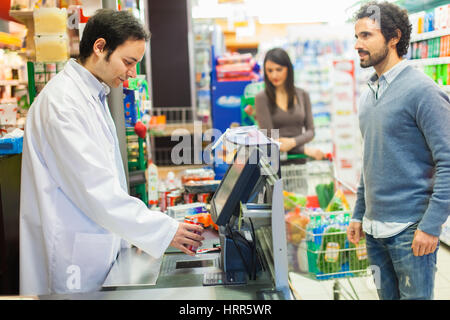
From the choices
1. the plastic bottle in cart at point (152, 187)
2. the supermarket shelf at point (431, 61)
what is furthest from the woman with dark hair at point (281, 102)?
the supermarket shelf at point (431, 61)

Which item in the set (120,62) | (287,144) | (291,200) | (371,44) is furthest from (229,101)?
(120,62)

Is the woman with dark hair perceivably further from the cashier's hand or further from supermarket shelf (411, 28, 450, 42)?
the cashier's hand

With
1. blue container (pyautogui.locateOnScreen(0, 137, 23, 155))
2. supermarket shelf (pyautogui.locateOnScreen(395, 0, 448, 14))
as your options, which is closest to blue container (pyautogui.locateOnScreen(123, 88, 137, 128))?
blue container (pyautogui.locateOnScreen(0, 137, 23, 155))

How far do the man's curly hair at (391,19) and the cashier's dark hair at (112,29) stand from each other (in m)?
1.19

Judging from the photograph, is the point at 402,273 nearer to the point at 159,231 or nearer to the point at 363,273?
the point at 363,273

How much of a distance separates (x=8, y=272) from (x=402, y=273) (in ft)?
6.72

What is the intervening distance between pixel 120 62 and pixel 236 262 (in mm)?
946

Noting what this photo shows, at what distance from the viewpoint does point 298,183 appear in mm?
3945

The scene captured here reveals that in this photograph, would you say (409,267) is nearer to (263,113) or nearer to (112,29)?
(112,29)

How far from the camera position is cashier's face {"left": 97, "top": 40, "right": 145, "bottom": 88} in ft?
6.11

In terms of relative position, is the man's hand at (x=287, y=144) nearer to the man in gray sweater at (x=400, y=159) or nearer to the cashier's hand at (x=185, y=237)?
the man in gray sweater at (x=400, y=159)

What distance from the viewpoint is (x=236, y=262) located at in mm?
1751

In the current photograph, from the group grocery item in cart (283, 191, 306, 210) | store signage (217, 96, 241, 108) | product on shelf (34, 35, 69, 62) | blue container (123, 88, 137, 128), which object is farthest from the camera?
store signage (217, 96, 241, 108)

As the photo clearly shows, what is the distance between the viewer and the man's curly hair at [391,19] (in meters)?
2.25
